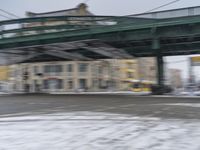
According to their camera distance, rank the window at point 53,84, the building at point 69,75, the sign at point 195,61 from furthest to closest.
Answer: the window at point 53,84 < the building at point 69,75 < the sign at point 195,61

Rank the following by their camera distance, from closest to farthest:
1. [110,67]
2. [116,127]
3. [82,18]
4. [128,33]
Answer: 1. [116,127]
2. [128,33]
3. [82,18]
4. [110,67]

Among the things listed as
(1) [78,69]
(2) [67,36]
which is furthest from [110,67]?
(2) [67,36]

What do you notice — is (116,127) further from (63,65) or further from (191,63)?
(63,65)

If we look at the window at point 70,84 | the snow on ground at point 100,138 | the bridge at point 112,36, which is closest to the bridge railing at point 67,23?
the bridge at point 112,36

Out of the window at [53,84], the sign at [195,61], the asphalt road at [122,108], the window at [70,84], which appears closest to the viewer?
the asphalt road at [122,108]

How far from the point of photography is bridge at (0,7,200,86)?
38.1 metres

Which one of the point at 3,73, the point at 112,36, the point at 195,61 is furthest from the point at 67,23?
the point at 3,73

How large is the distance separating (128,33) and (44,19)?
1456 centimetres

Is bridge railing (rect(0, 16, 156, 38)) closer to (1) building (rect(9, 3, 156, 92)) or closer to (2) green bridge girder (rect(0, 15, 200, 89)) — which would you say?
(2) green bridge girder (rect(0, 15, 200, 89))

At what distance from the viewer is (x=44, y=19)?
50.1 m

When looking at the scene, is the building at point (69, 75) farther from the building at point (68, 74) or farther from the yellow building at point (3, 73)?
the yellow building at point (3, 73)

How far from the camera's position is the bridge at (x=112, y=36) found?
38.1 metres

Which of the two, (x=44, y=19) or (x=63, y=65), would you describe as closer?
(x=44, y=19)

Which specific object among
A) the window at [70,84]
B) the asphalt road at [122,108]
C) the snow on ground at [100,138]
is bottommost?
the window at [70,84]
